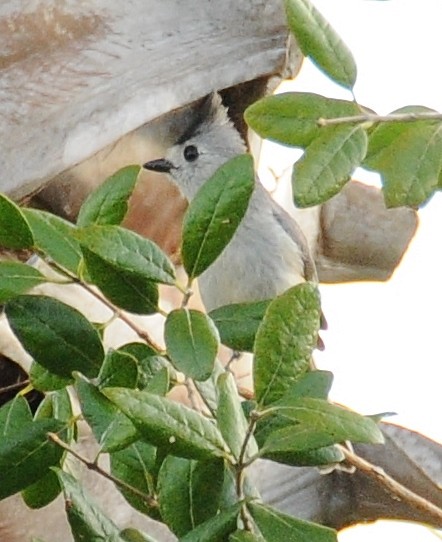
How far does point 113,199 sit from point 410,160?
0.21 metres

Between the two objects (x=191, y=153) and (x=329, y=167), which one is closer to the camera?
(x=329, y=167)

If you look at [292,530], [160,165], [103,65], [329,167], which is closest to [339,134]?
[329,167]

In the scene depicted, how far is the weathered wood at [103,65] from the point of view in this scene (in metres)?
1.21

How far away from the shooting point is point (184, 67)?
1321 mm

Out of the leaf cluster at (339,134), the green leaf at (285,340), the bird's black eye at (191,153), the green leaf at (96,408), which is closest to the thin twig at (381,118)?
the leaf cluster at (339,134)

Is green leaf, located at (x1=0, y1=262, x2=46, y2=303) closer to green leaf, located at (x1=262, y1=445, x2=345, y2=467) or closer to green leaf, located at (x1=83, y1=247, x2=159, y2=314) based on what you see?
green leaf, located at (x1=83, y1=247, x2=159, y2=314)

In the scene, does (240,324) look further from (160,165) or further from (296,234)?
(296,234)

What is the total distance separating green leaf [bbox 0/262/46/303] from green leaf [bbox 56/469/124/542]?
0.13m

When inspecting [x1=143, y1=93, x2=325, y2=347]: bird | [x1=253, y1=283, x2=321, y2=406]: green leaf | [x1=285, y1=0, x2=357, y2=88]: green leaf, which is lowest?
[x1=143, y1=93, x2=325, y2=347]: bird

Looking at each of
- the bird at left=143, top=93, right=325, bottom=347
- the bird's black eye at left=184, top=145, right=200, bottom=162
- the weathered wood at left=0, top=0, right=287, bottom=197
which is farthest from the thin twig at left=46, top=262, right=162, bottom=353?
the bird's black eye at left=184, top=145, right=200, bottom=162

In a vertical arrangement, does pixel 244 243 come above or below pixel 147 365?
below

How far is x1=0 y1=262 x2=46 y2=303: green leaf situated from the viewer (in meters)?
0.83

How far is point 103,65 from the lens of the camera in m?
1.27

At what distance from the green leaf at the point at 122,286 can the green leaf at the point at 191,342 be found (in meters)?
0.04
